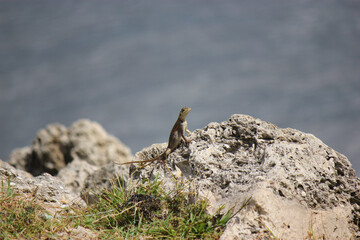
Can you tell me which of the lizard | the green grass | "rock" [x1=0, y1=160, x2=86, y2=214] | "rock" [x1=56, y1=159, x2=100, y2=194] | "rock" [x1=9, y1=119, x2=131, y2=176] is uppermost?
"rock" [x1=9, y1=119, x2=131, y2=176]

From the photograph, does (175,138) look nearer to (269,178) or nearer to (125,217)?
(125,217)

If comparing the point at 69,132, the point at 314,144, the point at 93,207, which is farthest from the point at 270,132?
the point at 69,132

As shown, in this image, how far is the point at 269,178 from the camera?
15.4ft

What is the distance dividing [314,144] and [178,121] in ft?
6.61

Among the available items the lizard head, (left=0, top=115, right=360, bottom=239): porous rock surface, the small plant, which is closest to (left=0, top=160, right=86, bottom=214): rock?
(left=0, top=115, right=360, bottom=239): porous rock surface

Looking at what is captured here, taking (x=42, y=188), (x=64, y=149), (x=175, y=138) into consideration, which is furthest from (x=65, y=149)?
(x=175, y=138)

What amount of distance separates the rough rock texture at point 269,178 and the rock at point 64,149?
19.7 feet

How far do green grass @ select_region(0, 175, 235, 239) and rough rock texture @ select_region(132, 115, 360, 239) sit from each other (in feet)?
0.69

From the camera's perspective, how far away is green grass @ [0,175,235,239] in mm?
4559

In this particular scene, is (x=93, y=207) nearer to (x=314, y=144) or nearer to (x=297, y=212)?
(x=297, y=212)

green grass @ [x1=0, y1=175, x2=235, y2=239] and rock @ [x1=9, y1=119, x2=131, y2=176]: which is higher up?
rock @ [x1=9, y1=119, x2=131, y2=176]

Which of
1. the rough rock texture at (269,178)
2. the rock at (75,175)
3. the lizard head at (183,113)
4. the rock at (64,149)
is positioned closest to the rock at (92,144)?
the rock at (64,149)

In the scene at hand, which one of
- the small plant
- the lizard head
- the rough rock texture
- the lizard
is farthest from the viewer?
the lizard head

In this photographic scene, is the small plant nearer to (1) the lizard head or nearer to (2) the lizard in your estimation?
(2) the lizard
